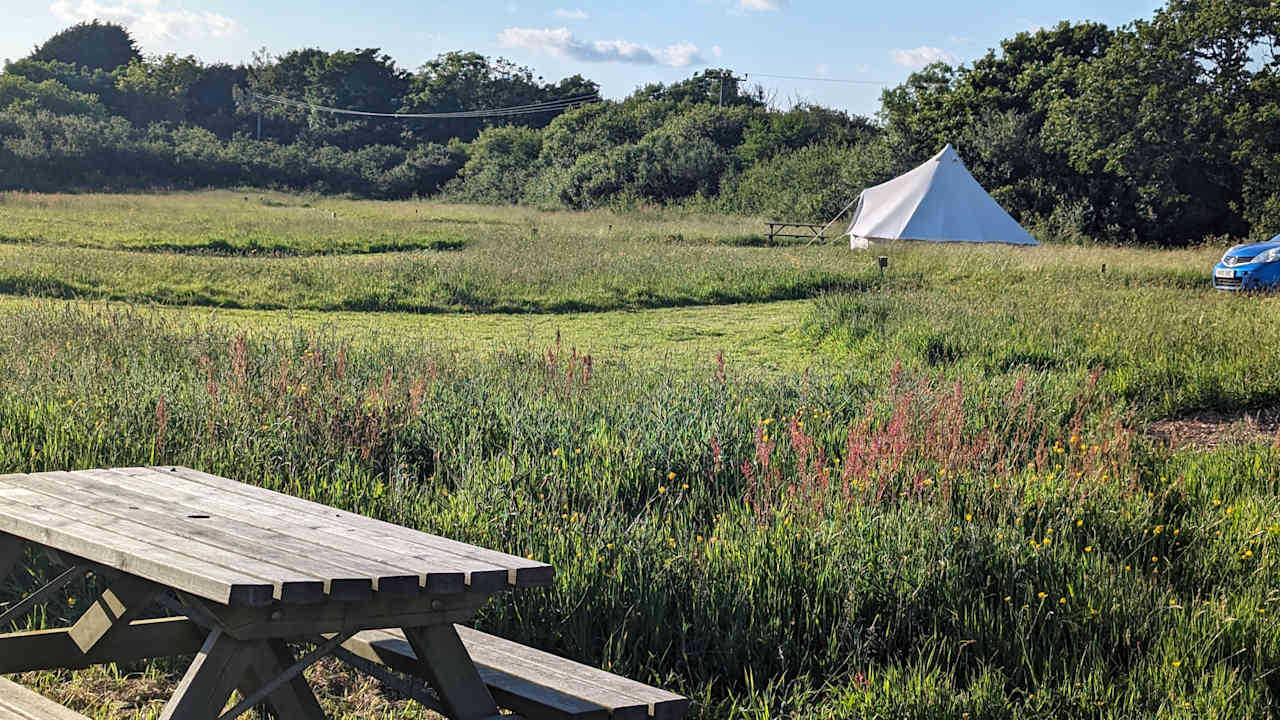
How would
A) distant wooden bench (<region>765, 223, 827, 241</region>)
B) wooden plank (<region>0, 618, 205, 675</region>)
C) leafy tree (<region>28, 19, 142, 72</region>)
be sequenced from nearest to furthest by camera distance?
wooden plank (<region>0, 618, 205, 675</region>), distant wooden bench (<region>765, 223, 827, 241</region>), leafy tree (<region>28, 19, 142, 72</region>)

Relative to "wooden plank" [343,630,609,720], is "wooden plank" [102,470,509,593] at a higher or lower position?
higher

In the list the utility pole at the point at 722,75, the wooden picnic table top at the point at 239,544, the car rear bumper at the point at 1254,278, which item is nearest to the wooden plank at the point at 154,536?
the wooden picnic table top at the point at 239,544

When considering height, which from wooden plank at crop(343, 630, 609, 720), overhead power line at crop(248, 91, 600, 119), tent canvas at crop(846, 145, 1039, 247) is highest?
overhead power line at crop(248, 91, 600, 119)

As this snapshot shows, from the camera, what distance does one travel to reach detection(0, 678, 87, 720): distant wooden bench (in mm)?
2535

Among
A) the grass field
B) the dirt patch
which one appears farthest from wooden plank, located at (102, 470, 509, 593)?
the dirt patch

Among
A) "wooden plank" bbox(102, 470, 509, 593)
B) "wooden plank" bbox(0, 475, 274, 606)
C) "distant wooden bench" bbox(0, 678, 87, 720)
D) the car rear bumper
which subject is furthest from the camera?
the car rear bumper

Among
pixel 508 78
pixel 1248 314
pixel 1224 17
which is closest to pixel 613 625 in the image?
pixel 1248 314

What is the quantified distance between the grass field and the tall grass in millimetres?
17

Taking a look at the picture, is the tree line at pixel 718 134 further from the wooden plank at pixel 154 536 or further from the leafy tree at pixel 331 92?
the wooden plank at pixel 154 536

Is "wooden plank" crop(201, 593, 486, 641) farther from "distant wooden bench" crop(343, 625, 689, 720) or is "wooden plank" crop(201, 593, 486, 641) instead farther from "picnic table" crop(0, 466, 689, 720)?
"distant wooden bench" crop(343, 625, 689, 720)

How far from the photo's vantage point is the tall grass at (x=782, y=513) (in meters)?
3.46

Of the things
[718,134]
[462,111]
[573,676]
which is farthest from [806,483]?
[462,111]

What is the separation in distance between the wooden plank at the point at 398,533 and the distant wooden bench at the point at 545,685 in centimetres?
25

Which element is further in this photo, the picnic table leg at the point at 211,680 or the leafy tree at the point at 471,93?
the leafy tree at the point at 471,93
